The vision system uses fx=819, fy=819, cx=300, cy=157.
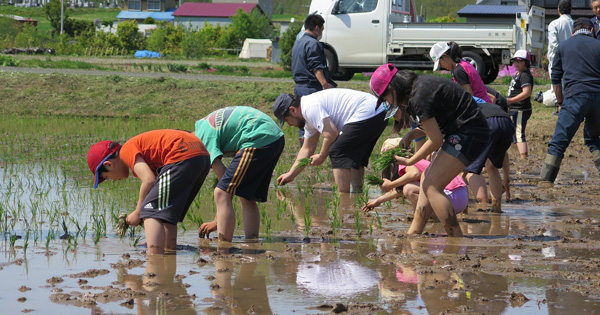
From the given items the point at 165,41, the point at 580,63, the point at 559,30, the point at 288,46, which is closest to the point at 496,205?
the point at 580,63

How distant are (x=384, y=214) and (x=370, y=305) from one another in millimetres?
3484

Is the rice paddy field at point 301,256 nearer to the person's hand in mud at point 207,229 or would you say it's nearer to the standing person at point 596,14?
the person's hand in mud at point 207,229

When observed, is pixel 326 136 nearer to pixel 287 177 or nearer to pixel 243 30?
pixel 287 177

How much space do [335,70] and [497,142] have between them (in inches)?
476

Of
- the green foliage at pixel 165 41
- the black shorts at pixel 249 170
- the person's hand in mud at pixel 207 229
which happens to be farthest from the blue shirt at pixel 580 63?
the green foliage at pixel 165 41

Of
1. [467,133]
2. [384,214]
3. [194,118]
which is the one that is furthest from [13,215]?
[194,118]

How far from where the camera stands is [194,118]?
684 inches

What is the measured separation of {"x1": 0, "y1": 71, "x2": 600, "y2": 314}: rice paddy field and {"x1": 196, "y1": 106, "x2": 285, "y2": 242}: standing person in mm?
312

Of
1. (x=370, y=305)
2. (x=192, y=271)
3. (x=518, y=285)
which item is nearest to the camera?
(x=370, y=305)

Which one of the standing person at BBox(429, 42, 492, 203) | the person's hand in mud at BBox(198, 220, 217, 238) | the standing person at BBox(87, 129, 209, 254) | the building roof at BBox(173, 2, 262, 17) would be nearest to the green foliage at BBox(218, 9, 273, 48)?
the building roof at BBox(173, 2, 262, 17)

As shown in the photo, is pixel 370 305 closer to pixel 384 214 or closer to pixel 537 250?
pixel 537 250

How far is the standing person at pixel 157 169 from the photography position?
5578 millimetres

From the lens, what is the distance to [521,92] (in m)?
11.3

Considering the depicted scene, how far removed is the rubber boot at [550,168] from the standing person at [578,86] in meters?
0.01
